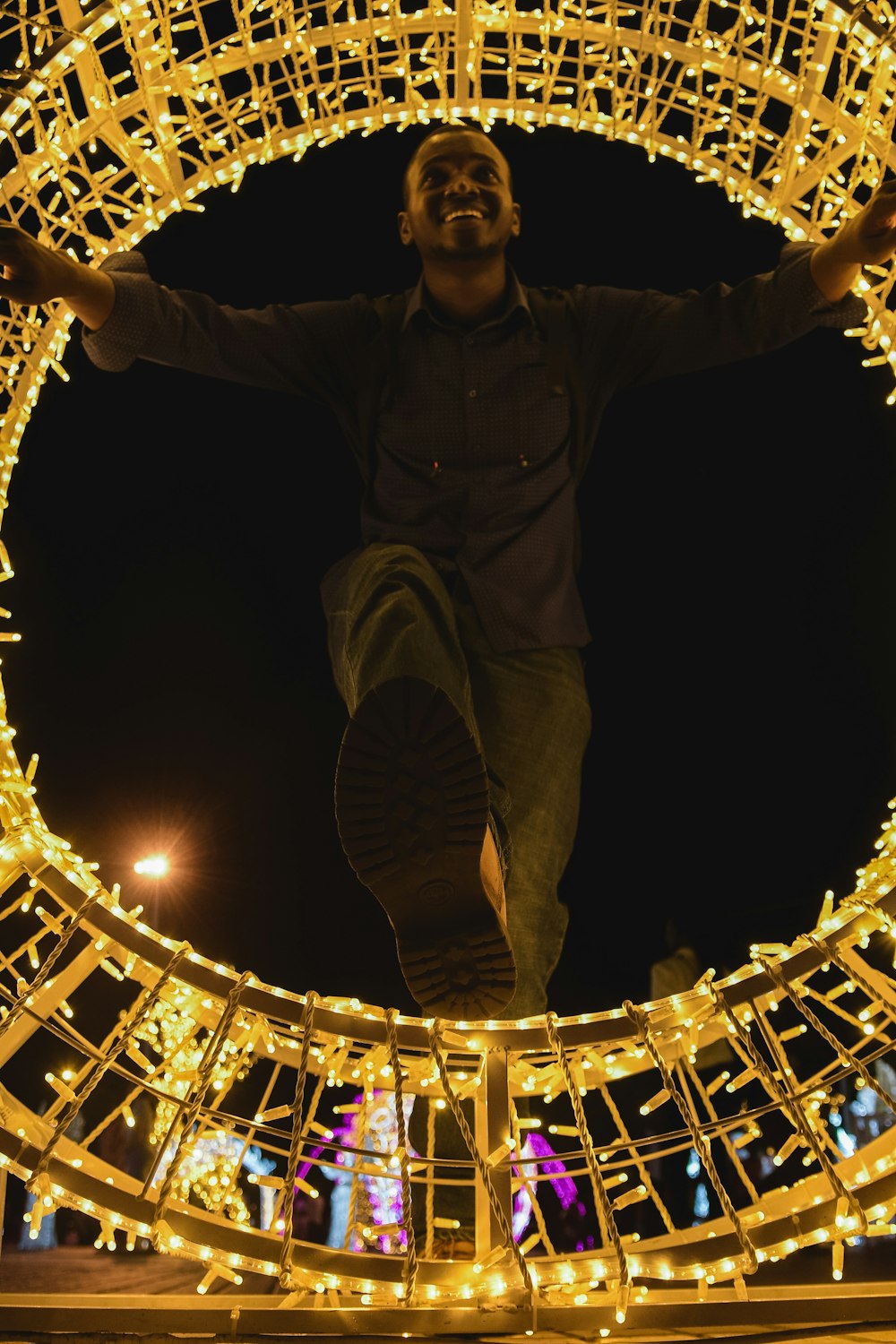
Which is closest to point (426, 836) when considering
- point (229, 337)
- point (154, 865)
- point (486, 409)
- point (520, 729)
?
point (520, 729)

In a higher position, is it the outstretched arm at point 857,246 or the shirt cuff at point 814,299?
the shirt cuff at point 814,299

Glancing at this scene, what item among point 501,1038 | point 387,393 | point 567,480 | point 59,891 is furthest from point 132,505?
point 501,1038

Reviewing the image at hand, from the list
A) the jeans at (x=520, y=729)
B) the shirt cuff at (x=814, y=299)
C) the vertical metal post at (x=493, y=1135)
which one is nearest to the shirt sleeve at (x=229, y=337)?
the jeans at (x=520, y=729)

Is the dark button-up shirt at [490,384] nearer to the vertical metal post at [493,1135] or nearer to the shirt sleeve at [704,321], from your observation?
the shirt sleeve at [704,321]

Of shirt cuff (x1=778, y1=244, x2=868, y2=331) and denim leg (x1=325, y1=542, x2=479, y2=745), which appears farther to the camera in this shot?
shirt cuff (x1=778, y1=244, x2=868, y2=331)

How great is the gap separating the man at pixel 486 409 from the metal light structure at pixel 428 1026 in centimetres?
10

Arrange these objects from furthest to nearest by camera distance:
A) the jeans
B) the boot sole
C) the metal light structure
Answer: the jeans < the boot sole < the metal light structure

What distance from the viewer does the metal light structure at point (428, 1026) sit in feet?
3.17

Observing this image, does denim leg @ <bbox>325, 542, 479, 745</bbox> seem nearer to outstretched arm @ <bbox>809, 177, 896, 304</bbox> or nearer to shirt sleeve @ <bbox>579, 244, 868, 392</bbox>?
shirt sleeve @ <bbox>579, 244, 868, 392</bbox>

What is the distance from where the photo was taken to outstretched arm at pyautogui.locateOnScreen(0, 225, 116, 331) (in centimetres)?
116

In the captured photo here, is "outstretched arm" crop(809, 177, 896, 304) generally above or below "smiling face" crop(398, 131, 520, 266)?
below

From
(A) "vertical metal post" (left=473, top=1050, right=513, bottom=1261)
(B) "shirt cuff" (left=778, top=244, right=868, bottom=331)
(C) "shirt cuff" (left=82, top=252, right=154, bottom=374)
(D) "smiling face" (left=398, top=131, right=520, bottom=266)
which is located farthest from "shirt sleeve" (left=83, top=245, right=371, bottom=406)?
(A) "vertical metal post" (left=473, top=1050, right=513, bottom=1261)

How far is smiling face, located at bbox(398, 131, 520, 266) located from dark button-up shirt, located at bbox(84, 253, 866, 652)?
0.27 ft

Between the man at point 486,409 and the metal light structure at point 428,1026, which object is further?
the man at point 486,409
